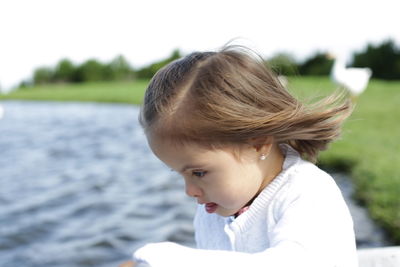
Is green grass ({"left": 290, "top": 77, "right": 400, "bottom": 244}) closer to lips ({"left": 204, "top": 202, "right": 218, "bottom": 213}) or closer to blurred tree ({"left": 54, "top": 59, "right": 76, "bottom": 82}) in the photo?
lips ({"left": 204, "top": 202, "right": 218, "bottom": 213})

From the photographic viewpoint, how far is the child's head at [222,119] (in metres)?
1.28

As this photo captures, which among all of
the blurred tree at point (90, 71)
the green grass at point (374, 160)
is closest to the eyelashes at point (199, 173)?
the green grass at point (374, 160)

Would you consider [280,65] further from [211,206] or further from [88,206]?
[88,206]

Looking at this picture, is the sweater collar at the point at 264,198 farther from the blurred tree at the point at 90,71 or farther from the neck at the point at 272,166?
the blurred tree at the point at 90,71

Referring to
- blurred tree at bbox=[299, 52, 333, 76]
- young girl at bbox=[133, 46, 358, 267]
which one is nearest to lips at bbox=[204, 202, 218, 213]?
young girl at bbox=[133, 46, 358, 267]

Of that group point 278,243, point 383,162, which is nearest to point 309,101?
point 278,243

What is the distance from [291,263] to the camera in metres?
1.08

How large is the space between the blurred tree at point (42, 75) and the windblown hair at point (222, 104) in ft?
125

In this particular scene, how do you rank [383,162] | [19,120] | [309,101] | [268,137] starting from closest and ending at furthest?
[268,137], [309,101], [383,162], [19,120]

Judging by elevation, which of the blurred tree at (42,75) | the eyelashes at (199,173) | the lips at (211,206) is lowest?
the blurred tree at (42,75)

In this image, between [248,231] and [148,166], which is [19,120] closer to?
[148,166]

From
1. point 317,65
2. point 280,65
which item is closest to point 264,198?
point 280,65

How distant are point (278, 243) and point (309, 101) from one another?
50cm

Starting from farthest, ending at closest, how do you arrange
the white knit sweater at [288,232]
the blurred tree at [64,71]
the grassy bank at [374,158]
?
the blurred tree at [64,71] < the grassy bank at [374,158] < the white knit sweater at [288,232]
